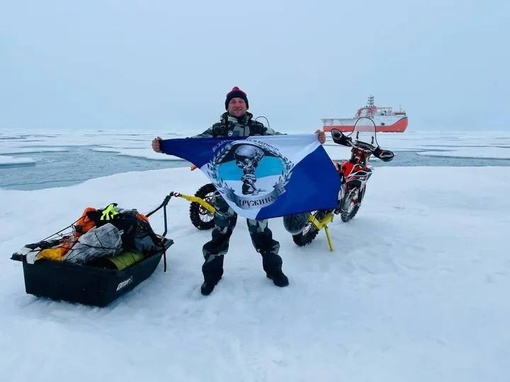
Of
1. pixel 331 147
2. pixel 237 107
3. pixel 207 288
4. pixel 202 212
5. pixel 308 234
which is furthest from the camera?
pixel 331 147

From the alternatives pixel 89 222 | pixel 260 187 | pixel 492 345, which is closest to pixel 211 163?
pixel 260 187

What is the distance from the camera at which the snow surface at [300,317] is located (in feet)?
7.30

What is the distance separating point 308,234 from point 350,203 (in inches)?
46.7

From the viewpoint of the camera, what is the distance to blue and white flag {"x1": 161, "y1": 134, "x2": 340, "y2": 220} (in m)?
3.24

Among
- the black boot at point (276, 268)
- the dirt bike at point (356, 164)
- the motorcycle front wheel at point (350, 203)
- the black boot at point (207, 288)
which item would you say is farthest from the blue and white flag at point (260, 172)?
the motorcycle front wheel at point (350, 203)

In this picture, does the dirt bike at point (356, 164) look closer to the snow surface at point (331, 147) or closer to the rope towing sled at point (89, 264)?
the rope towing sled at point (89, 264)

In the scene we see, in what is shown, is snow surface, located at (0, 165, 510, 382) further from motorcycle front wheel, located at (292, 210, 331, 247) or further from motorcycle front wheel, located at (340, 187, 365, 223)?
motorcycle front wheel, located at (340, 187, 365, 223)

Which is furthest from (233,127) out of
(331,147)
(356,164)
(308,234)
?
(331,147)

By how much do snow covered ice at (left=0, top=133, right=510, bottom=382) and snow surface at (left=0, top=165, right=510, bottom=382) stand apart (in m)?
0.01

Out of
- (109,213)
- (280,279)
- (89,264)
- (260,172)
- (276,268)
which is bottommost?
(280,279)

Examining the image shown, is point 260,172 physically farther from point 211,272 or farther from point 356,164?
point 356,164

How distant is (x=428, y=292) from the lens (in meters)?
3.17

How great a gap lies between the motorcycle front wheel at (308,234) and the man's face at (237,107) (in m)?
1.59

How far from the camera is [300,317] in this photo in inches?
113
